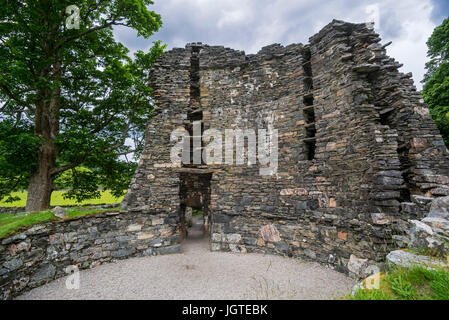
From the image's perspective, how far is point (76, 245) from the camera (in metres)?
5.75

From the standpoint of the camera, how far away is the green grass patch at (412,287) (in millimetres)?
2175

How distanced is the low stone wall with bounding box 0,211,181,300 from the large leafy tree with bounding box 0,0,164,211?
307cm

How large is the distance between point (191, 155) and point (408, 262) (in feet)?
23.8

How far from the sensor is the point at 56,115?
8312 millimetres

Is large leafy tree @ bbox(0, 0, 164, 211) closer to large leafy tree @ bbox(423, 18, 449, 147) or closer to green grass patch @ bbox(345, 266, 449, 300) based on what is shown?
green grass patch @ bbox(345, 266, 449, 300)

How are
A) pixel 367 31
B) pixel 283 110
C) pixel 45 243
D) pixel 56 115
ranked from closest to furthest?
pixel 45 243
pixel 367 31
pixel 283 110
pixel 56 115

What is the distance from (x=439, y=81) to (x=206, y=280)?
14803mm

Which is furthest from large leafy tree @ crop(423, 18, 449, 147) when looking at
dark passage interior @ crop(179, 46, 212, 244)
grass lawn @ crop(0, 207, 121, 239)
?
grass lawn @ crop(0, 207, 121, 239)

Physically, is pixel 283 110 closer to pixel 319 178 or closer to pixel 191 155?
pixel 319 178

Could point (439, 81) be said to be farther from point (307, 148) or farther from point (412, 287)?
point (412, 287)

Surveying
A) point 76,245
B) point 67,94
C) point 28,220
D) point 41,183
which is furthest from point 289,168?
point 67,94

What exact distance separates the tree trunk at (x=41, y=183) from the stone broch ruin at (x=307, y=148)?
354 cm

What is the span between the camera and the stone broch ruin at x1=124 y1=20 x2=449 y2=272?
4820 millimetres
